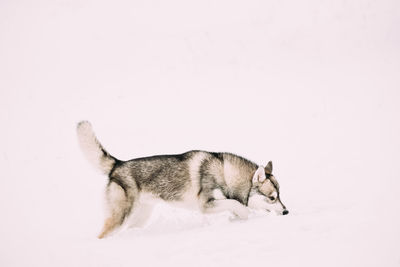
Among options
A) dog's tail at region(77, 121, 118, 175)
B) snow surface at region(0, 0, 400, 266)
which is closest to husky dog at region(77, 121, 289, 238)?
dog's tail at region(77, 121, 118, 175)

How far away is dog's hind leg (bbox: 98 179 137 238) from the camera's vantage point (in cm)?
493

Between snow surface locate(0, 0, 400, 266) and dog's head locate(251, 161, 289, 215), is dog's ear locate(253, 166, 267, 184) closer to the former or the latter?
dog's head locate(251, 161, 289, 215)

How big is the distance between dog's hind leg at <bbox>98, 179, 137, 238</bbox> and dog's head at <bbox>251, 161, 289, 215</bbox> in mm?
1785

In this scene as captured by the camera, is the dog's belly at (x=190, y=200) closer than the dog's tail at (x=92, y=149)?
No

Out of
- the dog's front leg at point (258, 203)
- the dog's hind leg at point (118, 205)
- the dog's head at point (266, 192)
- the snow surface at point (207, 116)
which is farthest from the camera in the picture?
the dog's front leg at point (258, 203)

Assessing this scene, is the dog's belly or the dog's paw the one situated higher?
the dog's belly

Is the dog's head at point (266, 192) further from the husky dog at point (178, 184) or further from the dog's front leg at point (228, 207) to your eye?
the dog's front leg at point (228, 207)

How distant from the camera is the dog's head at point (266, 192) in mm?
5051

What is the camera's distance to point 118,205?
494cm

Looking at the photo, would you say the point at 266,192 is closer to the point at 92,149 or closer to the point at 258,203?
the point at 258,203

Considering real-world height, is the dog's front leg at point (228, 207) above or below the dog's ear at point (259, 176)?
below

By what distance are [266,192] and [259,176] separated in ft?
0.84

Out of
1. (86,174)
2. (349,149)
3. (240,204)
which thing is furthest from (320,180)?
(86,174)

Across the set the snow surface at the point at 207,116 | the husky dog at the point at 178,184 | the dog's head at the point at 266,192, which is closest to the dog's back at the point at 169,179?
the husky dog at the point at 178,184
